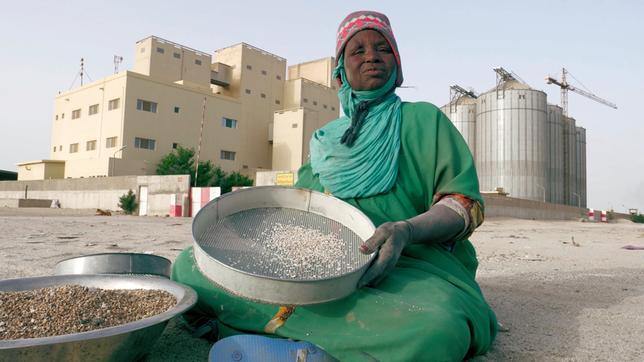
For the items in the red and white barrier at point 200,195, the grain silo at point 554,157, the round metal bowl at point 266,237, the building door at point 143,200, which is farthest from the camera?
the grain silo at point 554,157

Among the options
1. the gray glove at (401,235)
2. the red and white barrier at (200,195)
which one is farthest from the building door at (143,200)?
the gray glove at (401,235)

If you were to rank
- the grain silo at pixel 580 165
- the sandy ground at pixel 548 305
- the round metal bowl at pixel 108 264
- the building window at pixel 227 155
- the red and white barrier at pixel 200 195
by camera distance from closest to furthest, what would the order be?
1. the sandy ground at pixel 548 305
2. the round metal bowl at pixel 108 264
3. the red and white barrier at pixel 200 195
4. the building window at pixel 227 155
5. the grain silo at pixel 580 165

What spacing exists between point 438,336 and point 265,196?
2.65ft

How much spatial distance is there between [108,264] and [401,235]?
1431mm

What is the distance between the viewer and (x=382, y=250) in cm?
137

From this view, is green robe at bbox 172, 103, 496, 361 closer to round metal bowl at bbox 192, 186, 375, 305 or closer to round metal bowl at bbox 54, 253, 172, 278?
round metal bowl at bbox 192, 186, 375, 305

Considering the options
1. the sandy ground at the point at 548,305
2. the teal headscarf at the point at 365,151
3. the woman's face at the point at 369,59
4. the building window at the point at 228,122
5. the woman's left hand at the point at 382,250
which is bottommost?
the sandy ground at the point at 548,305

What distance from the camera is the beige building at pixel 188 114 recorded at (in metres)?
26.4

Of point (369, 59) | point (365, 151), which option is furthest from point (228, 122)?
point (365, 151)

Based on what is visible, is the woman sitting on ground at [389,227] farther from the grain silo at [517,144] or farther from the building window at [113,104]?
the grain silo at [517,144]

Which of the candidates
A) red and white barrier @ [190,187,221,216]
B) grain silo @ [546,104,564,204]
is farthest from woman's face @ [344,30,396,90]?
grain silo @ [546,104,564,204]

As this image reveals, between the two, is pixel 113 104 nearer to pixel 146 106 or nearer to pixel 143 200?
pixel 146 106

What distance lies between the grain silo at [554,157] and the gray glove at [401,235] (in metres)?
35.5

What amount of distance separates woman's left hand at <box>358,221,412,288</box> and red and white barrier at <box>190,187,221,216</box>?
14678 millimetres
